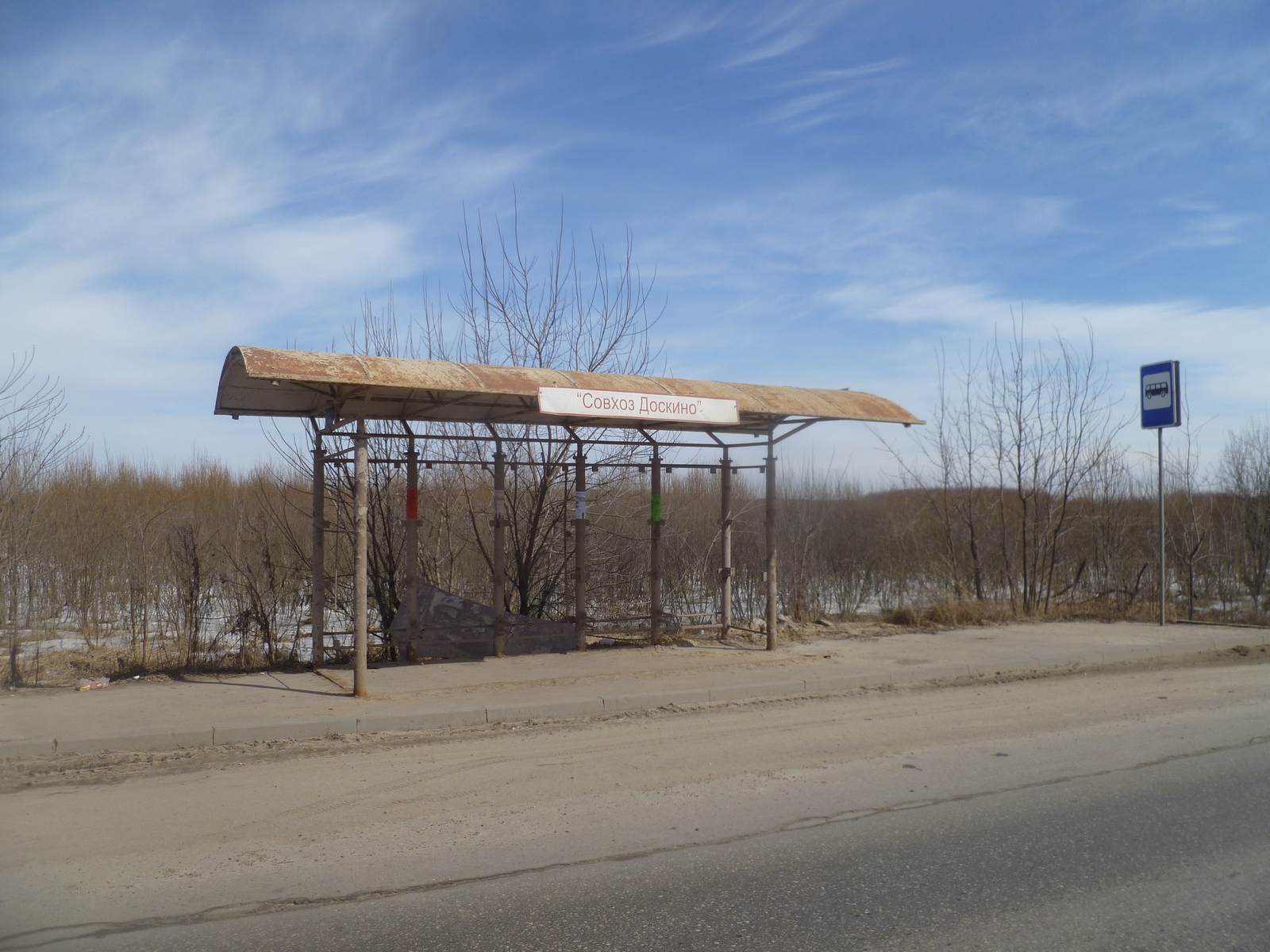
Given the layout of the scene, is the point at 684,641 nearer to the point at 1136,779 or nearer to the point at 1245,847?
the point at 1136,779

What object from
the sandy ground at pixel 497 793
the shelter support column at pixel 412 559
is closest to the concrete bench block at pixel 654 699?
the sandy ground at pixel 497 793

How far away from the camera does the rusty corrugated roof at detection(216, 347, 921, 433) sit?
913 centimetres

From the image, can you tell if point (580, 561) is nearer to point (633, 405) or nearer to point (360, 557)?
point (633, 405)

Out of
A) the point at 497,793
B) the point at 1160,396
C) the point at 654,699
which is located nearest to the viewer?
the point at 497,793

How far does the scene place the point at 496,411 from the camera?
12.5 metres

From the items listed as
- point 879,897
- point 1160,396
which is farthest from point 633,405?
point 1160,396

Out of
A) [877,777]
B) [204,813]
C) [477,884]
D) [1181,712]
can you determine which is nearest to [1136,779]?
[877,777]

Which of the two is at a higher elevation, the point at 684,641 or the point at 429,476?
→ the point at 429,476

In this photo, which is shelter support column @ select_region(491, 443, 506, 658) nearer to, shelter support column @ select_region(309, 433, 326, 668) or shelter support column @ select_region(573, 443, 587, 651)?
shelter support column @ select_region(573, 443, 587, 651)

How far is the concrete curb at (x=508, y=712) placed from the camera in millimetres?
7492

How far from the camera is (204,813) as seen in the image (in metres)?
5.98

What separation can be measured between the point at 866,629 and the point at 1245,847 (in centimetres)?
1038

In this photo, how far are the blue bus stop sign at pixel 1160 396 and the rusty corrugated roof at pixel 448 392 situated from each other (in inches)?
212

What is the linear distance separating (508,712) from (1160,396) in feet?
41.9
